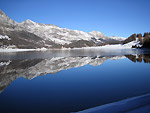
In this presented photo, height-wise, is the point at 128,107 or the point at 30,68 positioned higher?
the point at 30,68

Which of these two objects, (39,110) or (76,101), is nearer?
(39,110)

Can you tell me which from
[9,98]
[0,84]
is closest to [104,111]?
[9,98]

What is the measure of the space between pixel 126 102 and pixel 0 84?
9166mm

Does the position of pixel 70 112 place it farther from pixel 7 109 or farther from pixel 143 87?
pixel 143 87

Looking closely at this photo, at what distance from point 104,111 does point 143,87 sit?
465 cm

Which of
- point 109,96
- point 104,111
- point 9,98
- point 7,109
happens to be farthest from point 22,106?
point 109,96

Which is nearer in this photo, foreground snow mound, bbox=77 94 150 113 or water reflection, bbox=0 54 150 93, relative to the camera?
foreground snow mound, bbox=77 94 150 113

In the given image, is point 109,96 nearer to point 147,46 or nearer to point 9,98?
point 9,98

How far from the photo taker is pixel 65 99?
7.20 metres

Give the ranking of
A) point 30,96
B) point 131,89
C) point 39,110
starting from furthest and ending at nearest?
1. point 131,89
2. point 30,96
3. point 39,110

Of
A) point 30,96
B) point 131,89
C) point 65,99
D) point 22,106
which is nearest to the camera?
point 22,106

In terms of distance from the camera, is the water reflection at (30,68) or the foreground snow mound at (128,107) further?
the water reflection at (30,68)

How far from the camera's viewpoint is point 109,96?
24.3ft

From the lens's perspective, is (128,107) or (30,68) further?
(30,68)
